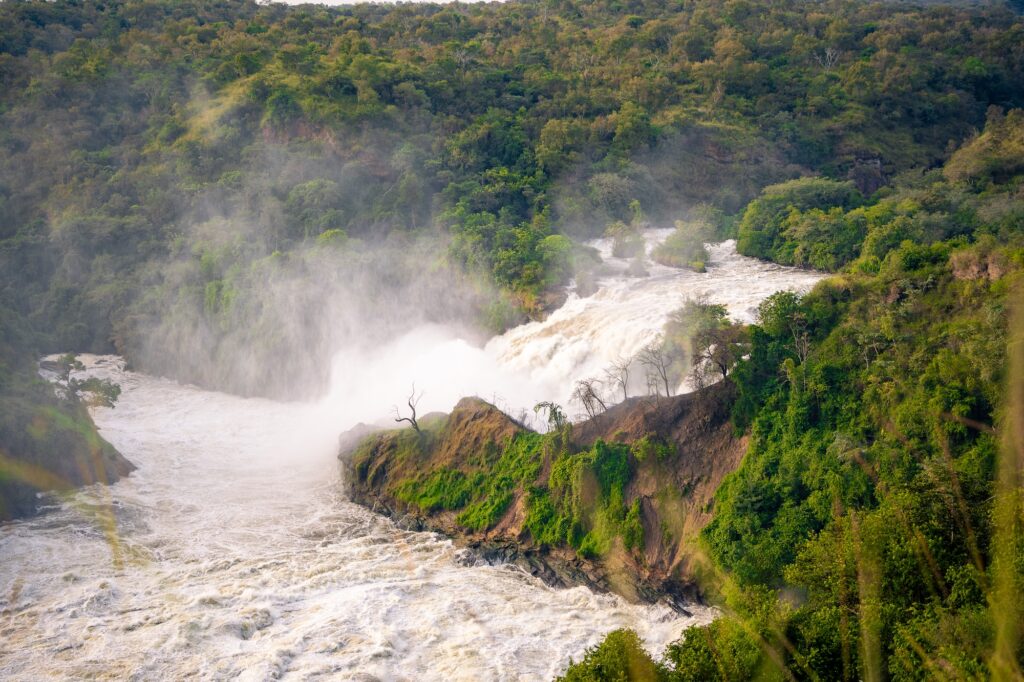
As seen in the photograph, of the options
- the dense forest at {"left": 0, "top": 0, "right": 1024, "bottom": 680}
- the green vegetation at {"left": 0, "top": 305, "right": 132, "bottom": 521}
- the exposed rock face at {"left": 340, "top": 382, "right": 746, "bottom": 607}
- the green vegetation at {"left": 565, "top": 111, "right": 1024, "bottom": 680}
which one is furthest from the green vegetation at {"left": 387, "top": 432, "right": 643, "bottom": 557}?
the green vegetation at {"left": 0, "top": 305, "right": 132, "bottom": 521}

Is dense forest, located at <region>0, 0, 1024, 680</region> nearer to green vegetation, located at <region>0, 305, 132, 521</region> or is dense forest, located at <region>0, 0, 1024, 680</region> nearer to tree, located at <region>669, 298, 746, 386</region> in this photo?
green vegetation, located at <region>0, 305, 132, 521</region>

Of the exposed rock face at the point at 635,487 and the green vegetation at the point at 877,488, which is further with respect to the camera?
the exposed rock face at the point at 635,487

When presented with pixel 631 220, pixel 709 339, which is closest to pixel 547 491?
pixel 709 339

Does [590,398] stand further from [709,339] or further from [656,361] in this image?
[709,339]

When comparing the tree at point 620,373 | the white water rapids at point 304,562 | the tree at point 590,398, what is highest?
the tree at point 620,373

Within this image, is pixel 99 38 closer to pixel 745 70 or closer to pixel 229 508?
pixel 745 70

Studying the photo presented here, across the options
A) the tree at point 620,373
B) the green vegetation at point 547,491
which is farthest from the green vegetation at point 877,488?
the tree at point 620,373

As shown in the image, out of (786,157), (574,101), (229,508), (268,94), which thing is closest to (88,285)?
(268,94)

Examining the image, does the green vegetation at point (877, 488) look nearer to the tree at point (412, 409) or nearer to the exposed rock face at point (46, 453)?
the tree at point (412, 409)
